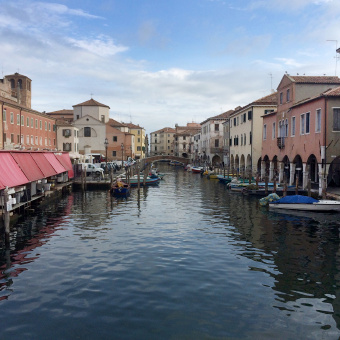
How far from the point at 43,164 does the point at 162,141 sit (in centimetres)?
12090

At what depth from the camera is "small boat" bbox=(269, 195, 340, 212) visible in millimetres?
24547

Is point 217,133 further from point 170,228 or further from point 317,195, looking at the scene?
point 170,228

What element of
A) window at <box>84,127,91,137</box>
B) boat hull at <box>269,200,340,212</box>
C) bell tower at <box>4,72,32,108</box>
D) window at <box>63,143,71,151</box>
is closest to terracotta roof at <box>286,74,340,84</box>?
boat hull at <box>269,200,340,212</box>

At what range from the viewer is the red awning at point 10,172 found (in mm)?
19984

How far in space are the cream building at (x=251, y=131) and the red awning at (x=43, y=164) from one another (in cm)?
2323

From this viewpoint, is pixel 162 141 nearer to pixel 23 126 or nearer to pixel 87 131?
pixel 87 131

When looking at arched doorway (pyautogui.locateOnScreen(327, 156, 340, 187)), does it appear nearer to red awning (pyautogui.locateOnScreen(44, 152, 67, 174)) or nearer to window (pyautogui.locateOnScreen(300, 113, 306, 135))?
window (pyautogui.locateOnScreen(300, 113, 306, 135))

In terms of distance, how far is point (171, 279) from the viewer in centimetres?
Answer: 1234

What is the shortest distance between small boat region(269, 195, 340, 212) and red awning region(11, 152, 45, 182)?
17256 mm

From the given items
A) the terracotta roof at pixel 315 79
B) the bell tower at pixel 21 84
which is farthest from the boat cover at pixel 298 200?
the bell tower at pixel 21 84

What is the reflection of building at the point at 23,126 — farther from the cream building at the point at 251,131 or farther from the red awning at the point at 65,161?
the cream building at the point at 251,131

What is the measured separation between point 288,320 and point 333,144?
20.9 m

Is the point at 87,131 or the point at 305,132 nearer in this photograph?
the point at 305,132

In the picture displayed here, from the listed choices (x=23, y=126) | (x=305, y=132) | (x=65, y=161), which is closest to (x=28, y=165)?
(x=65, y=161)
